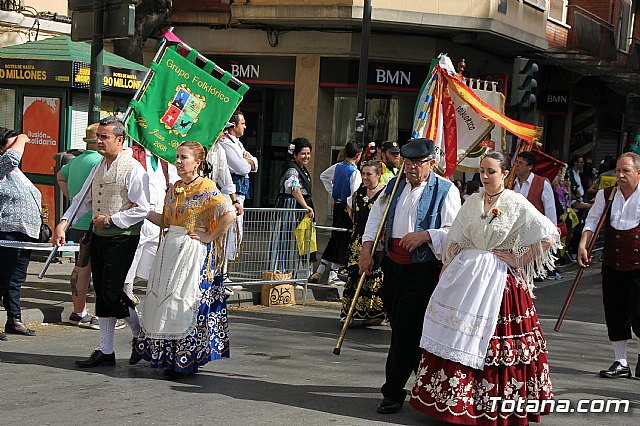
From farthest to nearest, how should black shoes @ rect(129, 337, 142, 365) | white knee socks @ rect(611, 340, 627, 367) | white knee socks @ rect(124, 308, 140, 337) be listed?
white knee socks @ rect(611, 340, 627, 367) < white knee socks @ rect(124, 308, 140, 337) < black shoes @ rect(129, 337, 142, 365)

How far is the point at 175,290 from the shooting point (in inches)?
297

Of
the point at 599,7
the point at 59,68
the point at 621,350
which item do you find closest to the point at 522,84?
the point at 59,68

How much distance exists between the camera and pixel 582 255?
878cm

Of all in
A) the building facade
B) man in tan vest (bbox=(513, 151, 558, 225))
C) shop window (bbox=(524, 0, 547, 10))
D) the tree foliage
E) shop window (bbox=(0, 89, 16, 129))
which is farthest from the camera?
shop window (bbox=(524, 0, 547, 10))

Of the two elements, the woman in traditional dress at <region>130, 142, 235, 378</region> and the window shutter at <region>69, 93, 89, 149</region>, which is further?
the window shutter at <region>69, 93, 89, 149</region>

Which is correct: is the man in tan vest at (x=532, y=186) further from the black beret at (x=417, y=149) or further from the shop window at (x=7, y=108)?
the shop window at (x=7, y=108)

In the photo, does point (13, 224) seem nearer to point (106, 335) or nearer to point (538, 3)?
point (106, 335)

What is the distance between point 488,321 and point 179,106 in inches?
148

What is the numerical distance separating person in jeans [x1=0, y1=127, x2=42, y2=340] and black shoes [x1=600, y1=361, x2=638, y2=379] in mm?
5084

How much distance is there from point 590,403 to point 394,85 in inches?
588

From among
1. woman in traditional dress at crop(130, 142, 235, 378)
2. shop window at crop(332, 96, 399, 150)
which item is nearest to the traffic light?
shop window at crop(332, 96, 399, 150)

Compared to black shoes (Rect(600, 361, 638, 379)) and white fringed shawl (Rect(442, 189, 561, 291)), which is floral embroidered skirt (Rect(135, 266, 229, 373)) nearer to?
white fringed shawl (Rect(442, 189, 561, 291))

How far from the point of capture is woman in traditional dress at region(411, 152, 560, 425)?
646 cm

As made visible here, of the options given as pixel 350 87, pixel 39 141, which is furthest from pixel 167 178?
pixel 350 87
